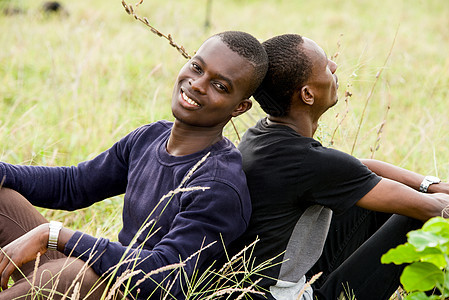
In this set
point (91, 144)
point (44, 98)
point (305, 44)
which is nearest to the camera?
point (305, 44)

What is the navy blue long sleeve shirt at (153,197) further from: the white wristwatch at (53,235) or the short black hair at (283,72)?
Result: the short black hair at (283,72)

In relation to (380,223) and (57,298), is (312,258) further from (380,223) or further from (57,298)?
(57,298)

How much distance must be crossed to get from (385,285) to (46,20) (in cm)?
626

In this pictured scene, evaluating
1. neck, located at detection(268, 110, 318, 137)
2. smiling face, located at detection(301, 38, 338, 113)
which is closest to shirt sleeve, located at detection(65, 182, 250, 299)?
neck, located at detection(268, 110, 318, 137)

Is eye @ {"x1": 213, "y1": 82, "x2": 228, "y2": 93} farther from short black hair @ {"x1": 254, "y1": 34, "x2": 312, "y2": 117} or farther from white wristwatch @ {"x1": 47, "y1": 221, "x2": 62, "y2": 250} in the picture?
white wristwatch @ {"x1": 47, "y1": 221, "x2": 62, "y2": 250}

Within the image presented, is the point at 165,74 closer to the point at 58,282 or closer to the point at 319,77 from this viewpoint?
the point at 319,77

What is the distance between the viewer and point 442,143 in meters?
4.29

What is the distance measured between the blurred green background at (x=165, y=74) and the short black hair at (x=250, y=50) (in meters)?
0.73

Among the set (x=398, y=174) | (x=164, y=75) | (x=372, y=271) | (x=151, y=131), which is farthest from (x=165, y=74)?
(x=372, y=271)

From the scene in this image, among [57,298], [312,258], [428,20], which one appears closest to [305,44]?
[312,258]

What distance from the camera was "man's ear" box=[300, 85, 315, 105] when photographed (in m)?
2.24

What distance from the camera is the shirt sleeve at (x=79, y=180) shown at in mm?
2398

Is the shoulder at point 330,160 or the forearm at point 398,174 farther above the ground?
the shoulder at point 330,160

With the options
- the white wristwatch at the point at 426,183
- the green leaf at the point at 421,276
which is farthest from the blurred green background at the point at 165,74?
the green leaf at the point at 421,276
